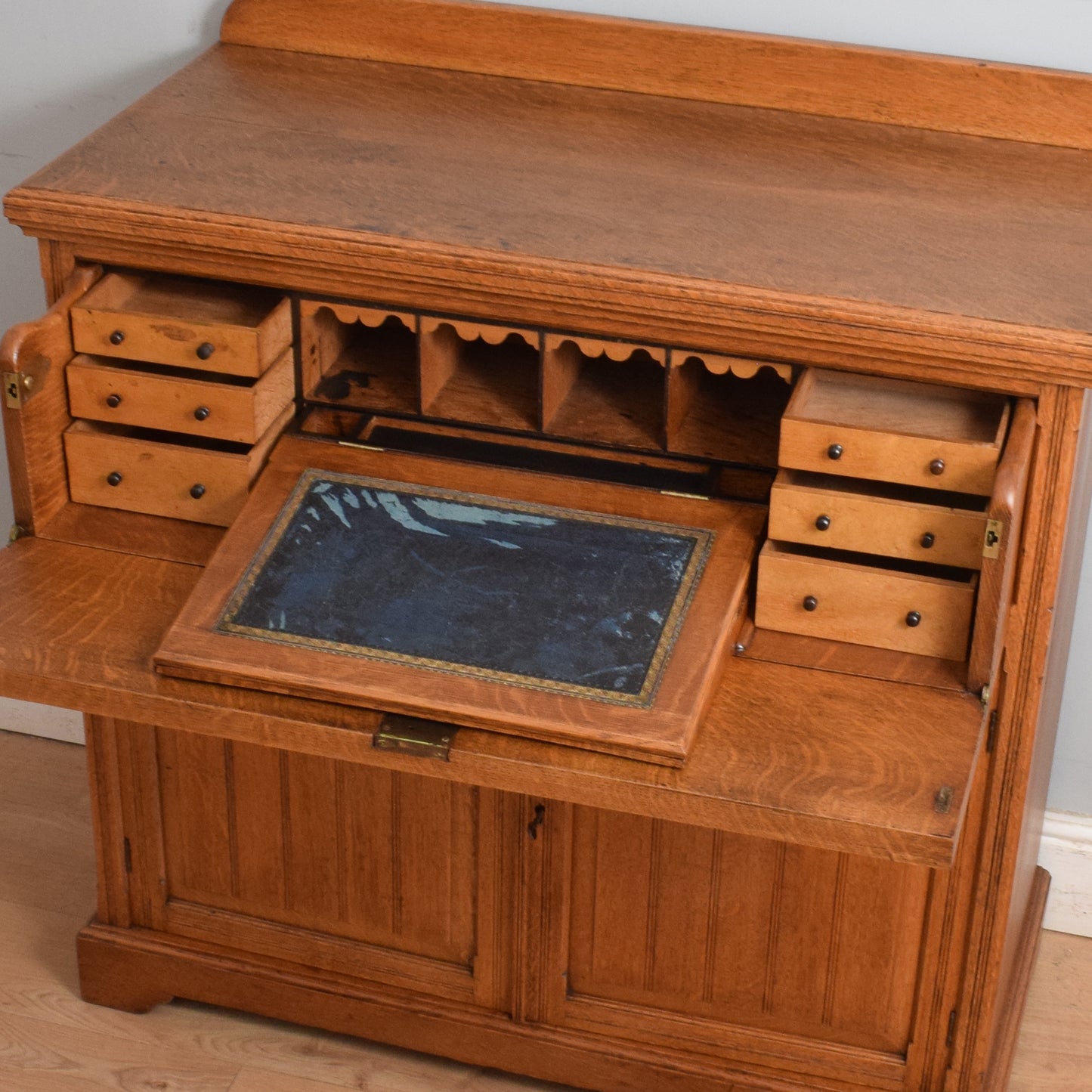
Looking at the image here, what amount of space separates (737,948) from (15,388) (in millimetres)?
1174

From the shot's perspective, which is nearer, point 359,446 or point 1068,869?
point 359,446

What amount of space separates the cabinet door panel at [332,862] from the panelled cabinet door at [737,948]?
0.40 feet

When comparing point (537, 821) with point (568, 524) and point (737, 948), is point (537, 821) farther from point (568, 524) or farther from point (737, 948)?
point (568, 524)

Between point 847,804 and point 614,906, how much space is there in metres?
0.71

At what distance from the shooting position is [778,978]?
2.39 m

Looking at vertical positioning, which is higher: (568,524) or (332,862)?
(568,524)

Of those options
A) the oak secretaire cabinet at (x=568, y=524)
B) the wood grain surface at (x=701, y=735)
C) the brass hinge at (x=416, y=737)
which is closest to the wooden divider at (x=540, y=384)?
the oak secretaire cabinet at (x=568, y=524)

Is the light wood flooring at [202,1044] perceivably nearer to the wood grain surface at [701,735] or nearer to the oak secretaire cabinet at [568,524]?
the oak secretaire cabinet at [568,524]

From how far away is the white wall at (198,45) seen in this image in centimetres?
230

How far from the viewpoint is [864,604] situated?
1977 millimetres

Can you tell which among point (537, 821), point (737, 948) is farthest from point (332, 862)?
point (737, 948)

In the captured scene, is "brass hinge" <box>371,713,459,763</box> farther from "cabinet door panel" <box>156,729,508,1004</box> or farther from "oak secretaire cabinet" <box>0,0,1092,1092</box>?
"cabinet door panel" <box>156,729,508,1004</box>

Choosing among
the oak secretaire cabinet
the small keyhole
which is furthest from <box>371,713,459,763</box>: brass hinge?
the small keyhole

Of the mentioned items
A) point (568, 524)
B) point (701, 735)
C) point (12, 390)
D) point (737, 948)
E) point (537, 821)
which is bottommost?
point (737, 948)
